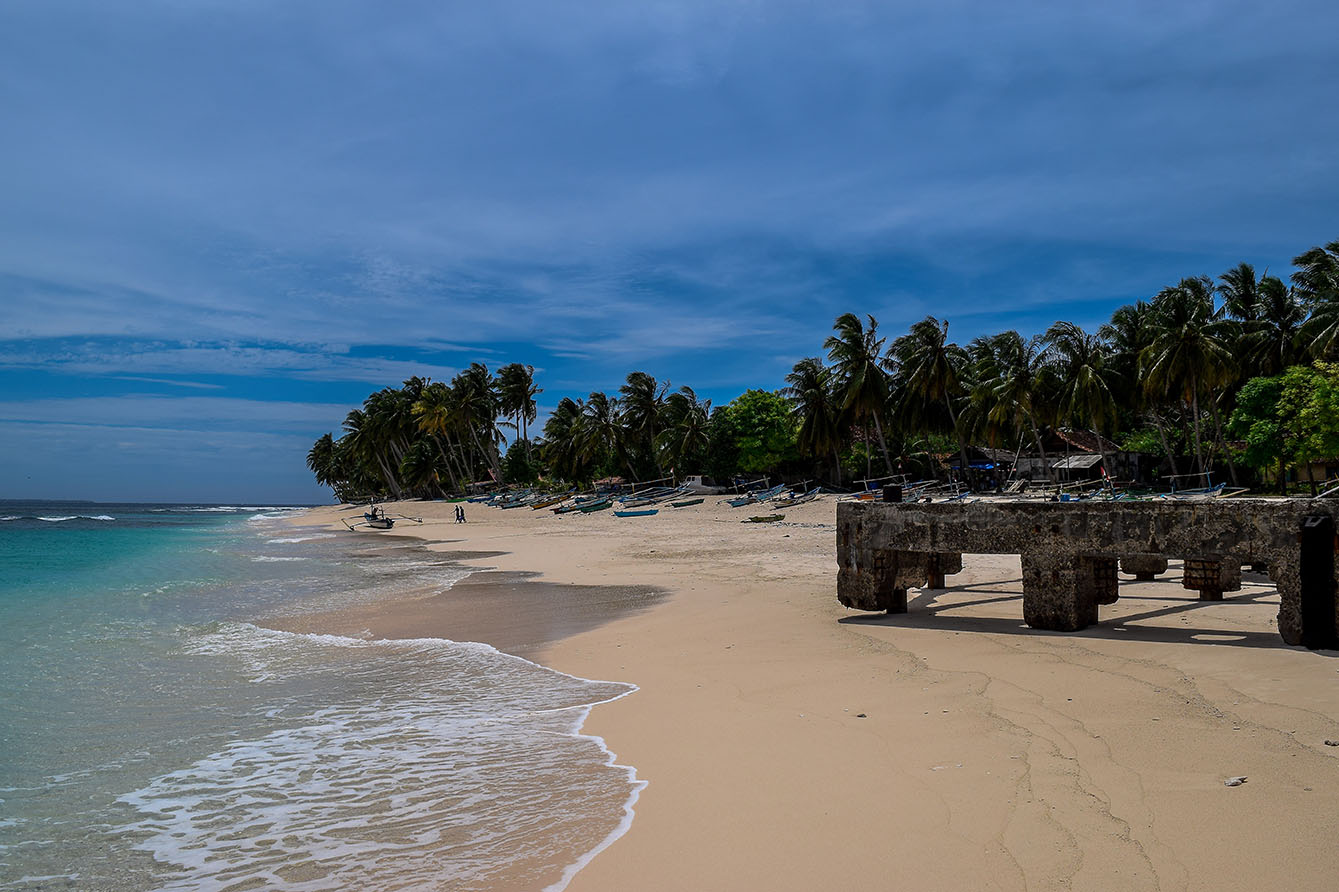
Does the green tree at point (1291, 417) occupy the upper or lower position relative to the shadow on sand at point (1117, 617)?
upper

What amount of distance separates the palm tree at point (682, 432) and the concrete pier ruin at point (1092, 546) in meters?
48.9

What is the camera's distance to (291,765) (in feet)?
21.2

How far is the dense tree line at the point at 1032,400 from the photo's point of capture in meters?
37.7

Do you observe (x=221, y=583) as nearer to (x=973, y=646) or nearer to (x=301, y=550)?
(x=301, y=550)

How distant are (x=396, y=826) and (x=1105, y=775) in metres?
4.73

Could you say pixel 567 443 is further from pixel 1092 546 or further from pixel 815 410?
pixel 1092 546

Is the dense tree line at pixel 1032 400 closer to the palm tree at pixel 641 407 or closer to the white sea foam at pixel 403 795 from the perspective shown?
the palm tree at pixel 641 407

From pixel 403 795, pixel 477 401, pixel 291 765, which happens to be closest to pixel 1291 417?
pixel 403 795

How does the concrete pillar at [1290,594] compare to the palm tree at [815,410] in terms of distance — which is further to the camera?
the palm tree at [815,410]

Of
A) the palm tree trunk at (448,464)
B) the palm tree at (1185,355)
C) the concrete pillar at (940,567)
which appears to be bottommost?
the concrete pillar at (940,567)

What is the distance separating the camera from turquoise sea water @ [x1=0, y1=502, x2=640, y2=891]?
4723mm

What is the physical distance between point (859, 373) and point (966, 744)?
4444cm

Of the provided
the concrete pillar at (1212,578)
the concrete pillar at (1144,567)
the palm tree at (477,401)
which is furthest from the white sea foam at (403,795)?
the palm tree at (477,401)

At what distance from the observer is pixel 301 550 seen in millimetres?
37219
